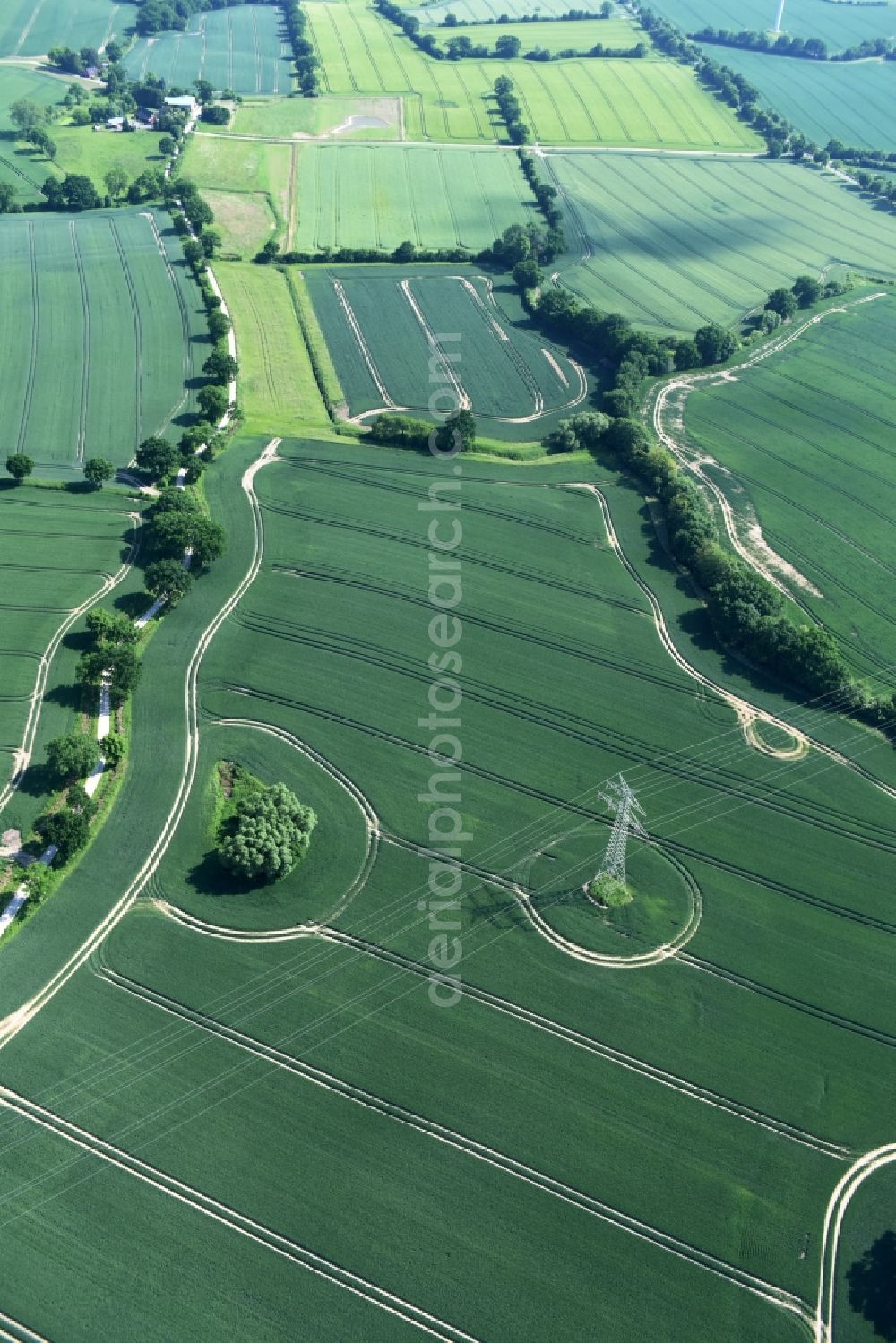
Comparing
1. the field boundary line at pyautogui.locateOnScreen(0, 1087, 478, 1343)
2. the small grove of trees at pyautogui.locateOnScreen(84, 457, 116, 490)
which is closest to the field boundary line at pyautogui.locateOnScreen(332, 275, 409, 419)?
the small grove of trees at pyautogui.locateOnScreen(84, 457, 116, 490)

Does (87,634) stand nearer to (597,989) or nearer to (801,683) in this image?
(597,989)

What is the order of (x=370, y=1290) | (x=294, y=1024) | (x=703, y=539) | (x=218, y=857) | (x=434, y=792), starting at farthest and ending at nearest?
1. (x=703, y=539)
2. (x=434, y=792)
3. (x=218, y=857)
4. (x=294, y=1024)
5. (x=370, y=1290)

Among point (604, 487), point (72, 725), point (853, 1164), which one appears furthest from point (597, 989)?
point (604, 487)

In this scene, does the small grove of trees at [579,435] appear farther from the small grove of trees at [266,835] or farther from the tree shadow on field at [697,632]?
the small grove of trees at [266,835]

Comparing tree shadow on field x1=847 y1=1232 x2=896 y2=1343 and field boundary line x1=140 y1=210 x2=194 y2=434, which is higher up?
field boundary line x1=140 y1=210 x2=194 y2=434

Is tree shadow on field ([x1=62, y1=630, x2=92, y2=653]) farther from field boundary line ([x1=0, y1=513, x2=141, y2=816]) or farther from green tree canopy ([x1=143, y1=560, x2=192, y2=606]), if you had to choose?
green tree canopy ([x1=143, y1=560, x2=192, y2=606])

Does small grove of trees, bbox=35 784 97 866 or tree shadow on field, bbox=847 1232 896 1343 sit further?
small grove of trees, bbox=35 784 97 866

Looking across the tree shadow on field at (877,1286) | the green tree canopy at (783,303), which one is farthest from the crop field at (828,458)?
the tree shadow on field at (877,1286)

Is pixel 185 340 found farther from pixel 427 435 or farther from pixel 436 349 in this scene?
pixel 427 435
